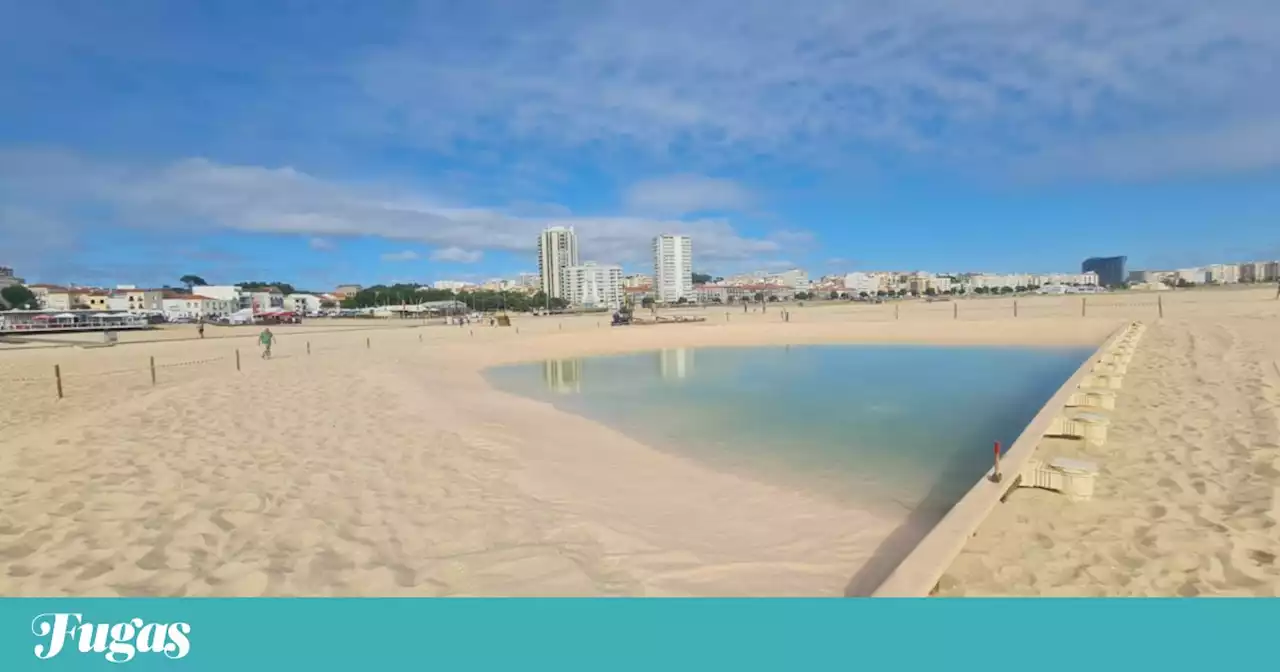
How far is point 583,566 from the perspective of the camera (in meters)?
4.15

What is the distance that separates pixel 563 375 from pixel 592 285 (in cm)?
12749

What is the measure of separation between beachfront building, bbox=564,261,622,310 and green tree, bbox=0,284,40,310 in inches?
3660

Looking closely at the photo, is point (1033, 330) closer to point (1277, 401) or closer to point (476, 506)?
point (1277, 401)

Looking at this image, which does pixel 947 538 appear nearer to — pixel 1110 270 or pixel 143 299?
pixel 143 299

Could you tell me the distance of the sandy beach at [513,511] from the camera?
368cm

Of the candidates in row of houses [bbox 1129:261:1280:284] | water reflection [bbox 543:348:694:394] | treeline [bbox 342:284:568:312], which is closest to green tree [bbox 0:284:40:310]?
treeline [bbox 342:284:568:312]

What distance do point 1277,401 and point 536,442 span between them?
10.1 metres

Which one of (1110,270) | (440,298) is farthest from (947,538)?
(1110,270)

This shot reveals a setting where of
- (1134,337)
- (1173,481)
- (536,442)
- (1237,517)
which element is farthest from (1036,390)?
(536,442)

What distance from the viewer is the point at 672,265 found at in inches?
6289

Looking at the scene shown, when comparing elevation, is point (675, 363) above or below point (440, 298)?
below

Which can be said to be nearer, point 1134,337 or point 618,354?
point 1134,337

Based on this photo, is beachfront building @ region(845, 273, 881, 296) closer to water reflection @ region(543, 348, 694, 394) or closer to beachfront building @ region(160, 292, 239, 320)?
beachfront building @ region(160, 292, 239, 320)
